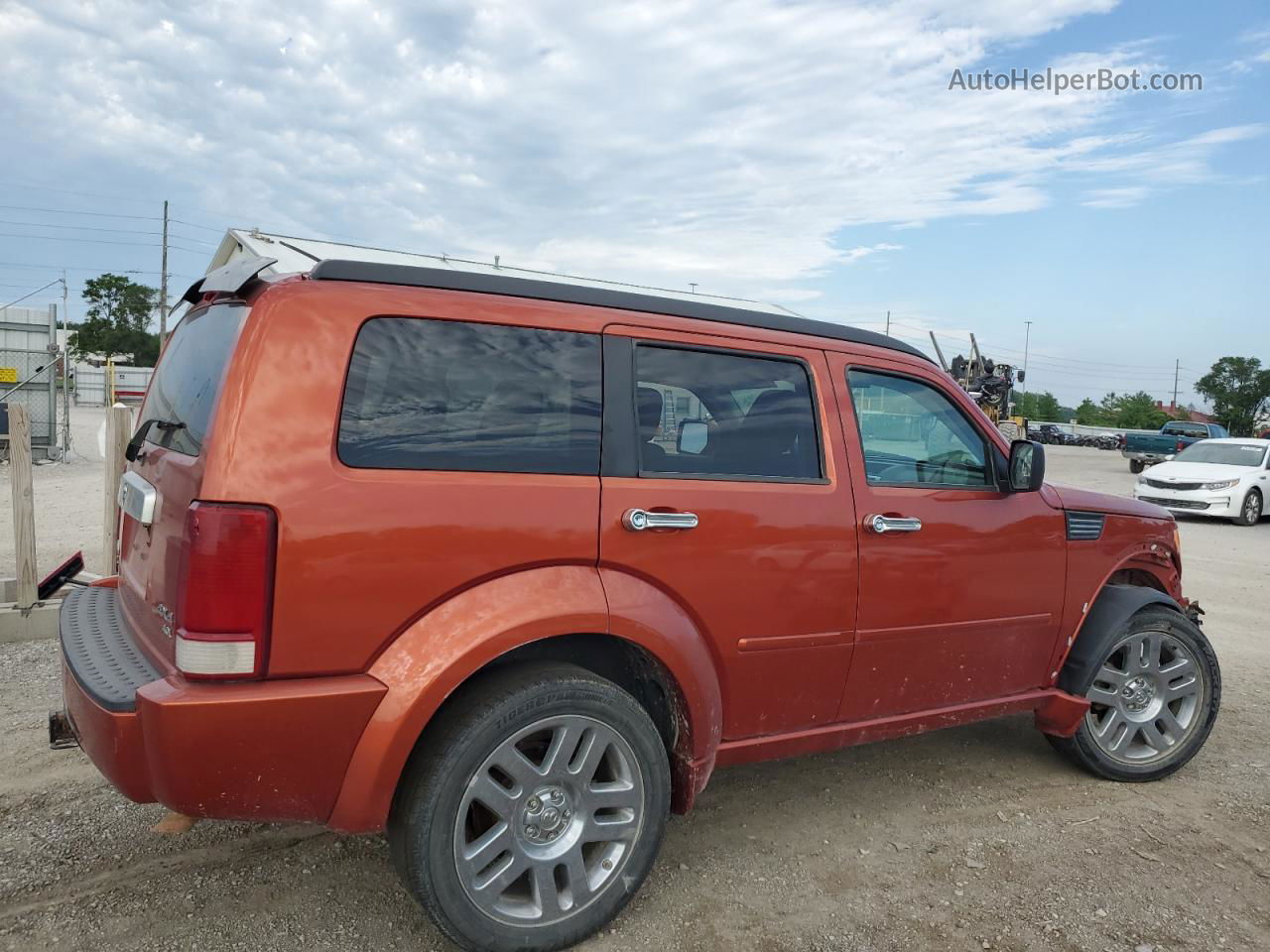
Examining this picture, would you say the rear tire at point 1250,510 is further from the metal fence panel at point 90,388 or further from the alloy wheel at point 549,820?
the metal fence panel at point 90,388

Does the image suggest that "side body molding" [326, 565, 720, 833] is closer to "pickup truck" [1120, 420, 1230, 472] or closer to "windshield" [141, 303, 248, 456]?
"windshield" [141, 303, 248, 456]

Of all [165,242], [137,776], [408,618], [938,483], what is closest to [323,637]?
[408,618]

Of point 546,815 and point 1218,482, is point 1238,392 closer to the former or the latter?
point 1218,482

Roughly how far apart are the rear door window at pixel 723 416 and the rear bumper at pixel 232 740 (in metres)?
1.12

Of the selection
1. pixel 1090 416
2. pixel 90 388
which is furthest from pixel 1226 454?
pixel 1090 416

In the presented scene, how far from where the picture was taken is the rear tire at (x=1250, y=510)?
14.7 metres

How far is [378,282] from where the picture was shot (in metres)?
2.49

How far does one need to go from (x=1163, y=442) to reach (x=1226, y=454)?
58.2 ft

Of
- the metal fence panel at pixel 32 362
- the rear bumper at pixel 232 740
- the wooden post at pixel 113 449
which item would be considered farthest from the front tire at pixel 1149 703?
the metal fence panel at pixel 32 362

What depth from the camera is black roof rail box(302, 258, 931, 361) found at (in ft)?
8.18

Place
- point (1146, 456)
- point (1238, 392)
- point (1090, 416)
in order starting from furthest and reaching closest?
1. point (1090, 416)
2. point (1238, 392)
3. point (1146, 456)

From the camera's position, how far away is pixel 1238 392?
64250mm

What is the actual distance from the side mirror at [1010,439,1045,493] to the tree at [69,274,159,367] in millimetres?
71116

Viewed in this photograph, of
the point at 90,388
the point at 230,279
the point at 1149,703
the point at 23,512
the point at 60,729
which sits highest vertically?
the point at 90,388
